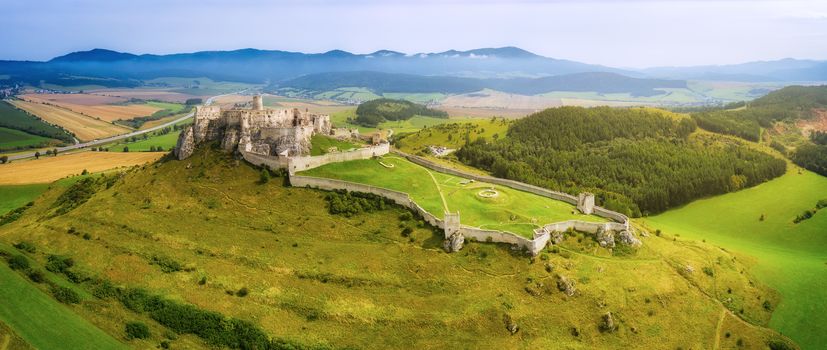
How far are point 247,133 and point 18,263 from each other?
3051 cm

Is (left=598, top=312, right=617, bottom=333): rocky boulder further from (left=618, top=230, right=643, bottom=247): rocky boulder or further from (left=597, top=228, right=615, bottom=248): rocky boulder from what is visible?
(left=618, top=230, right=643, bottom=247): rocky boulder

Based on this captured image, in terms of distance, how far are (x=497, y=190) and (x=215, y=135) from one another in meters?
41.2

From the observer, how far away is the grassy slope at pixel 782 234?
63.3 metres

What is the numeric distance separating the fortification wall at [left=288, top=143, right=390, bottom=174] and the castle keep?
2303 mm

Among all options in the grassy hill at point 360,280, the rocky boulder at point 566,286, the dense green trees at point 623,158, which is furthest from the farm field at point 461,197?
the dense green trees at point 623,158

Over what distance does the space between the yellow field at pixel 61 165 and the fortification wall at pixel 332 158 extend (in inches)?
2599

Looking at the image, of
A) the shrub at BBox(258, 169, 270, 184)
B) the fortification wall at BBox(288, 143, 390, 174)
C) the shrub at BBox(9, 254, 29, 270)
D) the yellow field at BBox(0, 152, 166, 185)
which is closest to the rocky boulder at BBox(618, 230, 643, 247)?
the fortification wall at BBox(288, 143, 390, 174)

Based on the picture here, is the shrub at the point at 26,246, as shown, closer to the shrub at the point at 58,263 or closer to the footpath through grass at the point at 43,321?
the shrub at the point at 58,263

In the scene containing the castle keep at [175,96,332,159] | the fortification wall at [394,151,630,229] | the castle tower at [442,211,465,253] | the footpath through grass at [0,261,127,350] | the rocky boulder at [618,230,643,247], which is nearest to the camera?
the footpath through grass at [0,261,127,350]

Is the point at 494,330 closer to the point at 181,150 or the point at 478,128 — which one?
the point at 181,150

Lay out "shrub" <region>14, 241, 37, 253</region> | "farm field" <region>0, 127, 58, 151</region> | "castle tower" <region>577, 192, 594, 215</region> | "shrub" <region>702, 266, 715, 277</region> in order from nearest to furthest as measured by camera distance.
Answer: "shrub" <region>14, 241, 37, 253</region> → "shrub" <region>702, 266, 715, 277</region> → "castle tower" <region>577, 192, 594, 215</region> → "farm field" <region>0, 127, 58, 151</region>

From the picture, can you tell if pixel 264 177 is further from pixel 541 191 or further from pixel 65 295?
pixel 541 191

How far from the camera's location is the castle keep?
74.8 m

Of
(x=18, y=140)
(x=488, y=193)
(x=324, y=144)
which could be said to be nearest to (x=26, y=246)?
(x=324, y=144)
